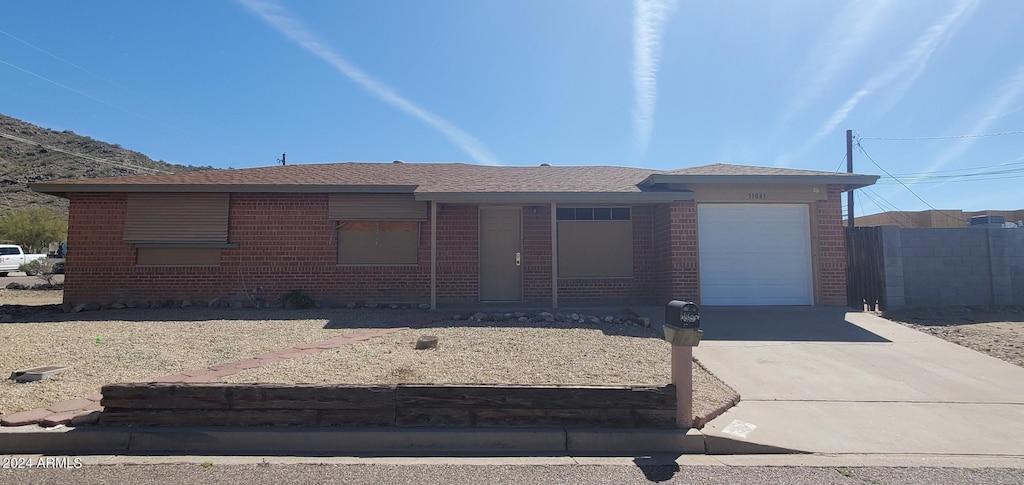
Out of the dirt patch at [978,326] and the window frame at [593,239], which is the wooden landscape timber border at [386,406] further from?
the window frame at [593,239]

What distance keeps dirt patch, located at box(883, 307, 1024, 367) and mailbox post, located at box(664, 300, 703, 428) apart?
555 cm

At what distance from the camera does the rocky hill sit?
44.0m

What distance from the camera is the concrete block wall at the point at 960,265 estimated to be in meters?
10.5

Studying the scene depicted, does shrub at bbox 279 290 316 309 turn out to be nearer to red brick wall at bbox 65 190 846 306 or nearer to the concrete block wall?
red brick wall at bbox 65 190 846 306

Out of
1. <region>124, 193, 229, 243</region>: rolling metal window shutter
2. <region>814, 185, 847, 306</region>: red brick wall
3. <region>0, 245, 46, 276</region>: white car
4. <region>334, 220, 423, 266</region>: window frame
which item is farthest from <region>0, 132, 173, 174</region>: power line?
<region>814, 185, 847, 306</region>: red brick wall

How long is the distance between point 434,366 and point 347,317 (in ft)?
14.5

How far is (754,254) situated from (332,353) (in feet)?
27.2

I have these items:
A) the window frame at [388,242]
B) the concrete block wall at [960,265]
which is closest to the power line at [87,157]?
the window frame at [388,242]

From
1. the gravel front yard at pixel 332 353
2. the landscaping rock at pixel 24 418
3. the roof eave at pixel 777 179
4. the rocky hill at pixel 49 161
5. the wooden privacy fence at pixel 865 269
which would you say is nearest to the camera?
the landscaping rock at pixel 24 418

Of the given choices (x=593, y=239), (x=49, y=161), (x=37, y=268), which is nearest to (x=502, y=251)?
(x=593, y=239)

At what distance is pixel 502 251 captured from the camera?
1186cm

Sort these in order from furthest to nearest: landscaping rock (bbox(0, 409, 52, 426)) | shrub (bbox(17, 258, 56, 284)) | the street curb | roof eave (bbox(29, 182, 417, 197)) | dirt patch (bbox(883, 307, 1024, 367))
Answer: shrub (bbox(17, 258, 56, 284)), roof eave (bbox(29, 182, 417, 197)), dirt patch (bbox(883, 307, 1024, 367)), landscaping rock (bbox(0, 409, 52, 426)), the street curb

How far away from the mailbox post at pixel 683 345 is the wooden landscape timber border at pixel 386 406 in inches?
3.4

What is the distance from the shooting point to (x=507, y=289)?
38.9ft
